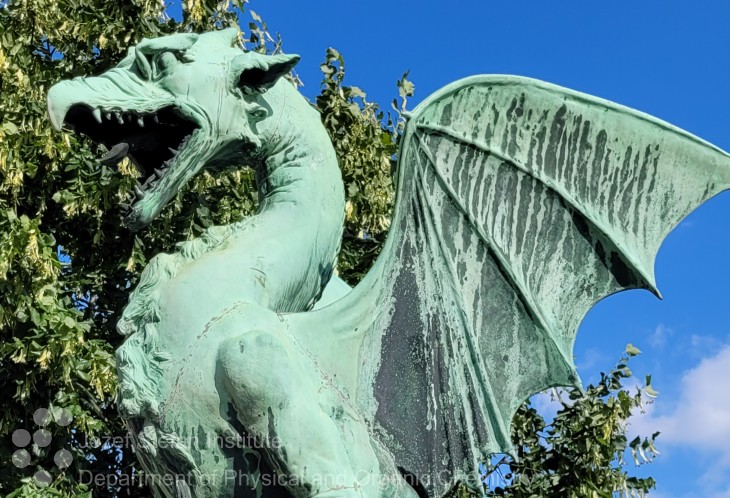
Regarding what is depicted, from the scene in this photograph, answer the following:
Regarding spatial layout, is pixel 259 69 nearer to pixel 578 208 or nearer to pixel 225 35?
pixel 225 35

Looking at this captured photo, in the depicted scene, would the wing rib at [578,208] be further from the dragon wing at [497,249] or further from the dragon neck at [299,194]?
the dragon neck at [299,194]

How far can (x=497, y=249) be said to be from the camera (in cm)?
344

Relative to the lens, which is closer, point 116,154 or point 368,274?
point 116,154

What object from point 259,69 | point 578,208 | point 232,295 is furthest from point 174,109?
point 578,208

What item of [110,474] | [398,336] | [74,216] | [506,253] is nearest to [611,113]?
[506,253]

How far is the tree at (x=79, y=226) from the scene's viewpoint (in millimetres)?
7852

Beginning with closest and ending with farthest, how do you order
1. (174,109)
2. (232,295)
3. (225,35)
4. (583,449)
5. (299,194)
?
(232,295), (174,109), (299,194), (225,35), (583,449)

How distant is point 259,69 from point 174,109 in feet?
0.91

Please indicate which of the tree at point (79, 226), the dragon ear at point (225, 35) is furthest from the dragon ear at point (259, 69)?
the tree at point (79, 226)

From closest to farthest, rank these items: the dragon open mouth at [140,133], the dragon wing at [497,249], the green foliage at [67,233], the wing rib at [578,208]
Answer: the dragon open mouth at [140,133], the dragon wing at [497,249], the wing rib at [578,208], the green foliage at [67,233]

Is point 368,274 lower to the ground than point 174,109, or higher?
lower

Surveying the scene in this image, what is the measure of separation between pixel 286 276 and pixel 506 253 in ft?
2.40

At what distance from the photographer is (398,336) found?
336 cm

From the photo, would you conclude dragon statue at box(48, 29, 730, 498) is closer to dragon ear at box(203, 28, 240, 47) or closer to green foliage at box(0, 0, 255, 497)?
dragon ear at box(203, 28, 240, 47)
